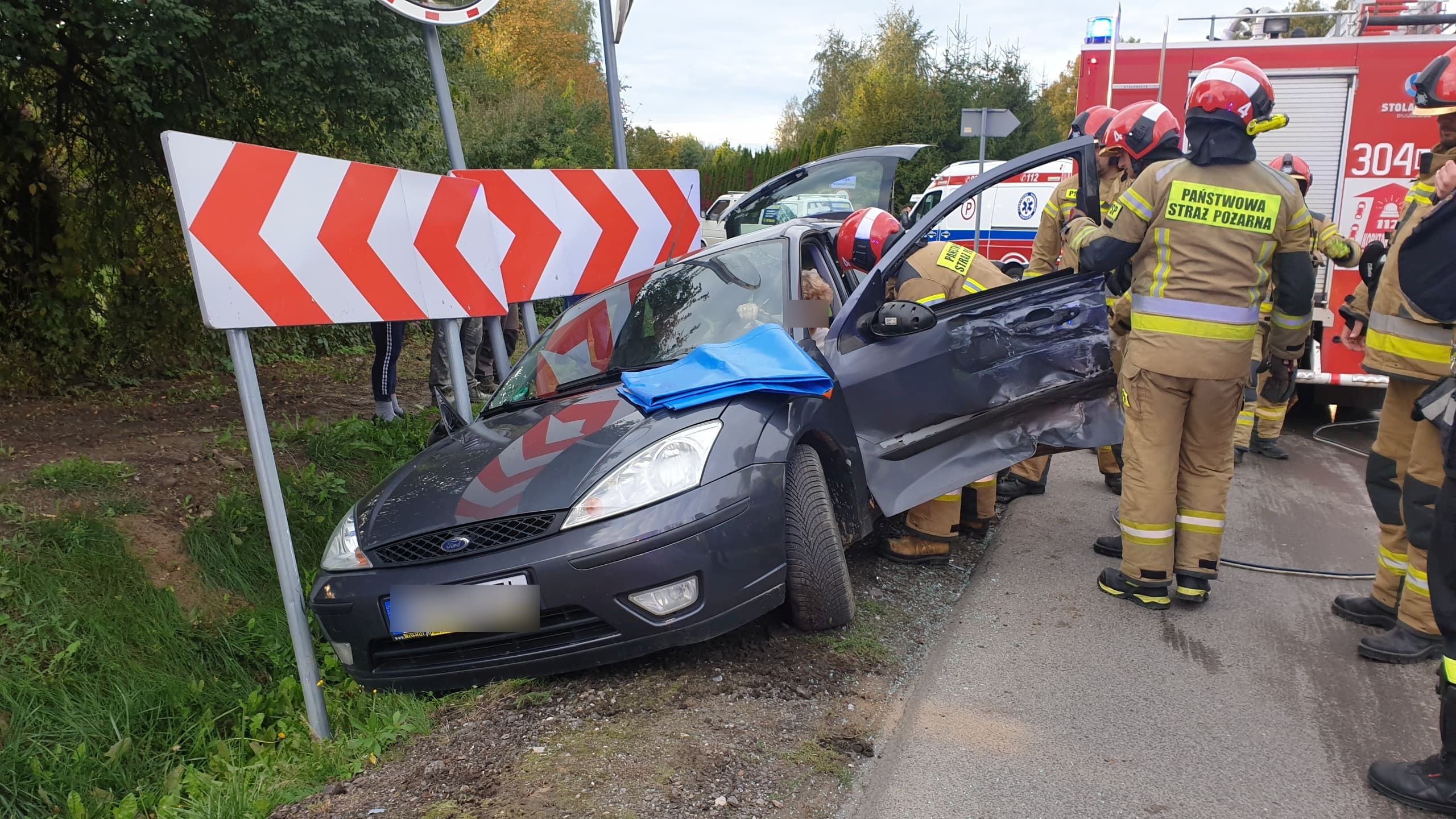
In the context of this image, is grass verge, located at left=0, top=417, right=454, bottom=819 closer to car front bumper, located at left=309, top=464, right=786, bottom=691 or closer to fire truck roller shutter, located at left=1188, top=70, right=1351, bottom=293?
car front bumper, located at left=309, top=464, right=786, bottom=691

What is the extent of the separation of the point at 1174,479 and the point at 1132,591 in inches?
20.7

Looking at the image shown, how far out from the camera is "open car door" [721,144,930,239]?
22.9ft

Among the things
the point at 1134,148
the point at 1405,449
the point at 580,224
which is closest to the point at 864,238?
the point at 1134,148

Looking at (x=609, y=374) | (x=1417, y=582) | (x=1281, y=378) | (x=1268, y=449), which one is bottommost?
(x=1268, y=449)

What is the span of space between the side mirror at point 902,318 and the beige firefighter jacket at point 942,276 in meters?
0.53

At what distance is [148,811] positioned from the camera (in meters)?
3.47

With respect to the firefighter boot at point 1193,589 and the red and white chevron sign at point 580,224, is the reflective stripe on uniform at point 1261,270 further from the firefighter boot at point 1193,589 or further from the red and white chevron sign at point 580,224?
the red and white chevron sign at point 580,224

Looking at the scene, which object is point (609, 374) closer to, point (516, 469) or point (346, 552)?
point (516, 469)

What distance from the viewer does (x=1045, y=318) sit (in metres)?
4.66

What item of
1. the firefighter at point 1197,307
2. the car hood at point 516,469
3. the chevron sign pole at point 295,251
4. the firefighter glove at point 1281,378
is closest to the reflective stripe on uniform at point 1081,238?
the firefighter at point 1197,307

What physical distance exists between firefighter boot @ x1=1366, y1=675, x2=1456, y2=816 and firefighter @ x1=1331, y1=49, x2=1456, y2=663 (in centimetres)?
106

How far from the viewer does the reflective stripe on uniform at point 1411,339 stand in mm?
3906

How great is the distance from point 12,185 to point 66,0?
168cm

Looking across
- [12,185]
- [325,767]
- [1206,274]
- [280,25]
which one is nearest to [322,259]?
[325,767]
